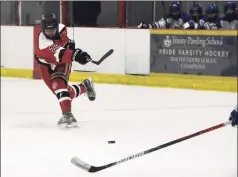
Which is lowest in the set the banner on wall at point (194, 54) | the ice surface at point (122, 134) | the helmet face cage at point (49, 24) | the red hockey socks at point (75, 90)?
the ice surface at point (122, 134)

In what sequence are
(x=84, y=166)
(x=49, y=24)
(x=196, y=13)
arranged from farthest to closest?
(x=196, y=13)
(x=49, y=24)
(x=84, y=166)

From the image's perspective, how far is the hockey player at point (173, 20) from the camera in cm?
792

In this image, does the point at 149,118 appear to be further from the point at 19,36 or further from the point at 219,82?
the point at 19,36

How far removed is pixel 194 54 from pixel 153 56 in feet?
1.84

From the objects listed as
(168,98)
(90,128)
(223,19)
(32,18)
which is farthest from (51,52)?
(32,18)

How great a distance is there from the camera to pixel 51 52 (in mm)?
4754

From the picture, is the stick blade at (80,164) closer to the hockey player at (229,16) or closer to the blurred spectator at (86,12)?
the hockey player at (229,16)

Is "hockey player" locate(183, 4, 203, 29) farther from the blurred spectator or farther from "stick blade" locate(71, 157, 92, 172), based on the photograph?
"stick blade" locate(71, 157, 92, 172)

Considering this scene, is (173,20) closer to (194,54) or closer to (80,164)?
(194,54)

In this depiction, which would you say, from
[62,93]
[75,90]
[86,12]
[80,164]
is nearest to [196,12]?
[86,12]

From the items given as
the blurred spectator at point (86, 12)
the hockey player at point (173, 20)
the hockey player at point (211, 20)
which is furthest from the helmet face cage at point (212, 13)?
the blurred spectator at point (86, 12)

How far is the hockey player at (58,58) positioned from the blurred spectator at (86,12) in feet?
11.9

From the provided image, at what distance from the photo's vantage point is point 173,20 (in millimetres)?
8141

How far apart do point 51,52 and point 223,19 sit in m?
3.60
